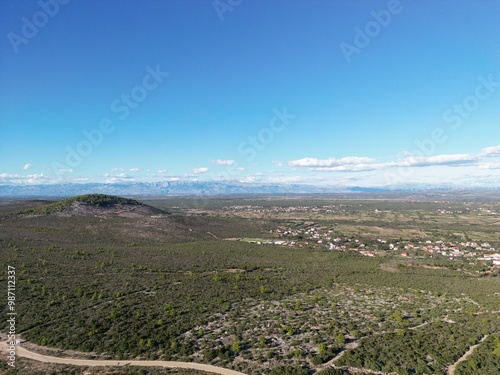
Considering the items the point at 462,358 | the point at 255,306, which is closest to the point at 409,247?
the point at 255,306

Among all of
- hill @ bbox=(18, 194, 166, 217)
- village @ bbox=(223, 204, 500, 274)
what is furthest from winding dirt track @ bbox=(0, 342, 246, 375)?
hill @ bbox=(18, 194, 166, 217)

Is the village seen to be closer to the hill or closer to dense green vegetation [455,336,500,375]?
dense green vegetation [455,336,500,375]

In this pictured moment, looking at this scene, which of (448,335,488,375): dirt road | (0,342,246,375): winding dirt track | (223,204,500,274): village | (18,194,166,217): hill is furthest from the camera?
(18,194,166,217): hill

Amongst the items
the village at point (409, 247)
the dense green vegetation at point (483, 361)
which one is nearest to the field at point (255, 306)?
the dense green vegetation at point (483, 361)

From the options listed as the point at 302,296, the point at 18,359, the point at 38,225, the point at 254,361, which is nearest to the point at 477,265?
the point at 302,296

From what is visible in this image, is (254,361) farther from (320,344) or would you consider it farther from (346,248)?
(346,248)

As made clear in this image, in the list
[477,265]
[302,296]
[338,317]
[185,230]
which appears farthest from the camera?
[185,230]
